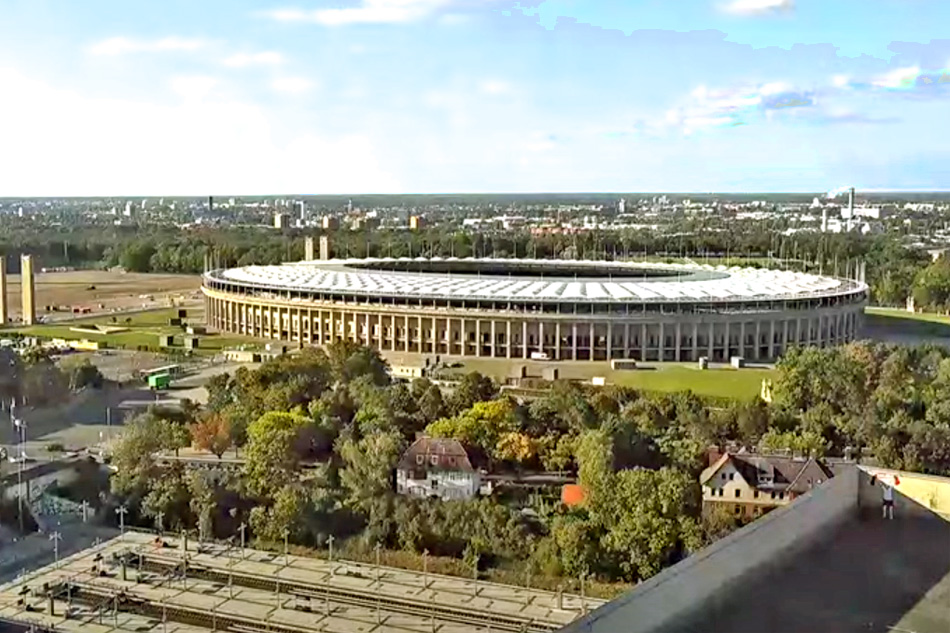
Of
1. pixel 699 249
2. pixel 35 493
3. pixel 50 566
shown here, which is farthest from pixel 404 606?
pixel 699 249

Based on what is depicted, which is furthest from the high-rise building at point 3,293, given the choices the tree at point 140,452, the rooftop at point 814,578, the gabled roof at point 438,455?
the rooftop at point 814,578

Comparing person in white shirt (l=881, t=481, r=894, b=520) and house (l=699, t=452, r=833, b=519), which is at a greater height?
person in white shirt (l=881, t=481, r=894, b=520)

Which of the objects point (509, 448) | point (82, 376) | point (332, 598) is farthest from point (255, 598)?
point (82, 376)

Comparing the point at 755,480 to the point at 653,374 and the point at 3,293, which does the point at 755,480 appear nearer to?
the point at 653,374

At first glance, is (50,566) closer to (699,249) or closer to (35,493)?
(35,493)

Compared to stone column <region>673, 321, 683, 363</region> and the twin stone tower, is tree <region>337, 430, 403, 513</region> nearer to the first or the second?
stone column <region>673, 321, 683, 363</region>

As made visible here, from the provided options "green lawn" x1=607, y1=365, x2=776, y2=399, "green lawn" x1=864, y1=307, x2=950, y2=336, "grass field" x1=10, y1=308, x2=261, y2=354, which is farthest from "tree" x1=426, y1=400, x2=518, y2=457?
"green lawn" x1=864, y1=307, x2=950, y2=336

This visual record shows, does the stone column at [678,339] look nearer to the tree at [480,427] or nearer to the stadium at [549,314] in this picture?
the stadium at [549,314]
